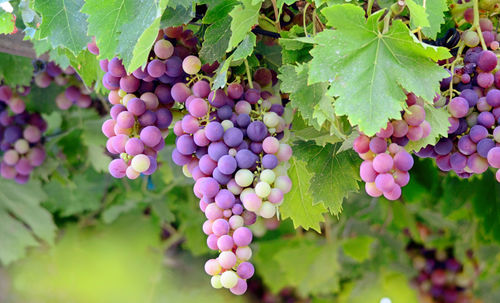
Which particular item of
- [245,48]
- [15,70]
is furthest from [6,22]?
[15,70]

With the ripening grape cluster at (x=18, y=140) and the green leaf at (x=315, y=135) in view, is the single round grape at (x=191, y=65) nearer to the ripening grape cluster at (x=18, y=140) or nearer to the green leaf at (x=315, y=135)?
the green leaf at (x=315, y=135)

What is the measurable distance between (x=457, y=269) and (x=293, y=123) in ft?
5.21

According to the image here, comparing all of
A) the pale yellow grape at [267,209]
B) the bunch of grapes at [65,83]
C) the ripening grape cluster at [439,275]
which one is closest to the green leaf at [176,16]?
the pale yellow grape at [267,209]

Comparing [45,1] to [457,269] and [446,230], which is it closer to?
Result: [446,230]

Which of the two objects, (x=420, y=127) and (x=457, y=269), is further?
(x=457, y=269)

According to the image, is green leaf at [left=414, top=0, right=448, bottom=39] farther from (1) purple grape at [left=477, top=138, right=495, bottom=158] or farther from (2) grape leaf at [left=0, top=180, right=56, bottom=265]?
(2) grape leaf at [left=0, top=180, right=56, bottom=265]

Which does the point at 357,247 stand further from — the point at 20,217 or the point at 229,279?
the point at 229,279

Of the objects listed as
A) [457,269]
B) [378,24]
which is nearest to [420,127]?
[378,24]

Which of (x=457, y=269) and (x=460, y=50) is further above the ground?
(x=460, y=50)

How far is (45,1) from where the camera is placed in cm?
66

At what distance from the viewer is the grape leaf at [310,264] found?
1.79m

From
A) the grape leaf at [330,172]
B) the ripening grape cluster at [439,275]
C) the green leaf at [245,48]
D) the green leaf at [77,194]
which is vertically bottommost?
the ripening grape cluster at [439,275]

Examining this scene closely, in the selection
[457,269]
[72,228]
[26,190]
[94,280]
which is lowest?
[457,269]

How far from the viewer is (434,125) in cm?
60
